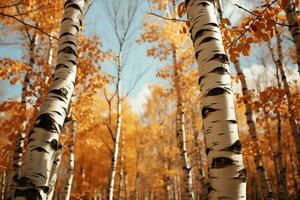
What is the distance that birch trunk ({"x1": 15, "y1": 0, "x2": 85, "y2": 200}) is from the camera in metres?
2.33

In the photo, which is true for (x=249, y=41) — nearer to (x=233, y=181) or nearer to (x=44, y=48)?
(x=233, y=181)

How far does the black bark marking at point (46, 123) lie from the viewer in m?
2.60

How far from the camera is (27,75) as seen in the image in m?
8.06

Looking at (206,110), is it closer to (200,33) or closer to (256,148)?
(200,33)

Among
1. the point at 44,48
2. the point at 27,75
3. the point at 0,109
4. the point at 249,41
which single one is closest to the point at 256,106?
the point at 249,41

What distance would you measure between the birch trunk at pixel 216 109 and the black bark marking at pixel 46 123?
1.52 meters

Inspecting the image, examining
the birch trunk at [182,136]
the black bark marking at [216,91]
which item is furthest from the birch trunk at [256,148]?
the black bark marking at [216,91]

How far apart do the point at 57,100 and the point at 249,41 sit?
2.64 meters

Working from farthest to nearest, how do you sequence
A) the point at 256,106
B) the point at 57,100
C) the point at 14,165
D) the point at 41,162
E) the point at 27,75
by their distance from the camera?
the point at 27,75 → the point at 14,165 → the point at 256,106 → the point at 57,100 → the point at 41,162

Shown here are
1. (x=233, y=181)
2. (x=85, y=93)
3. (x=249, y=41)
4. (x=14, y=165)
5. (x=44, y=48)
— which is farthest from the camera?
(x=44, y=48)

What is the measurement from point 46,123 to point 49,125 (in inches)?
1.4

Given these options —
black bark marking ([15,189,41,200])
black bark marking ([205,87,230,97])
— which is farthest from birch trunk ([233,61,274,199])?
black bark marking ([15,189,41,200])

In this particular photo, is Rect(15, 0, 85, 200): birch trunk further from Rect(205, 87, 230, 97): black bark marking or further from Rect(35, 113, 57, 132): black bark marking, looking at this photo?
Rect(205, 87, 230, 97): black bark marking

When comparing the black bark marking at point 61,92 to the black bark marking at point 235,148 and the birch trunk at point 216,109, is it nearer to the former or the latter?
the birch trunk at point 216,109
